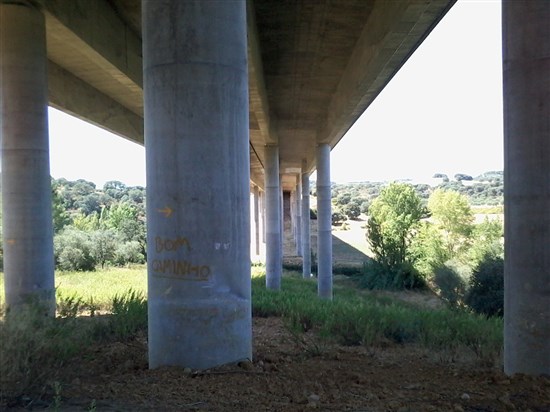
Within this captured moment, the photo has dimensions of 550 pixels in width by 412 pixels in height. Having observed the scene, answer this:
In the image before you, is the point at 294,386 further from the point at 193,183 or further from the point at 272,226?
the point at 272,226

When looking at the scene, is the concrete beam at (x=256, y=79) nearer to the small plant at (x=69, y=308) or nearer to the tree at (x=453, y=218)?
the small plant at (x=69, y=308)

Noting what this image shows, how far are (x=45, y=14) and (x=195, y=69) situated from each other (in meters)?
6.87

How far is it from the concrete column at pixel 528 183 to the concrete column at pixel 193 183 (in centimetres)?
354

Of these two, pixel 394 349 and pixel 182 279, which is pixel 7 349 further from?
pixel 394 349

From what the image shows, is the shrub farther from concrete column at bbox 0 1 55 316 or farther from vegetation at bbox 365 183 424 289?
concrete column at bbox 0 1 55 316

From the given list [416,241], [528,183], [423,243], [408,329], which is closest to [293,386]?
[528,183]

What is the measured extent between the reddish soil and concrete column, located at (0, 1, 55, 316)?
16.2ft

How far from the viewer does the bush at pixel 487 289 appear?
21281 mm

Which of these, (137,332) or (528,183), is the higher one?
(528,183)

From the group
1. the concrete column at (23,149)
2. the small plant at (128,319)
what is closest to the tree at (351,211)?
the concrete column at (23,149)

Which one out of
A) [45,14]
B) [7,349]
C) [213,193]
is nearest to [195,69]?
[213,193]

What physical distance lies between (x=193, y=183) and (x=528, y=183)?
414 cm

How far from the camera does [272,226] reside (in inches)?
1144

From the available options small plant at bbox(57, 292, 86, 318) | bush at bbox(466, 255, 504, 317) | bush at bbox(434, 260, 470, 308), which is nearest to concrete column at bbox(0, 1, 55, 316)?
small plant at bbox(57, 292, 86, 318)
